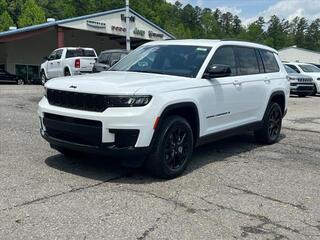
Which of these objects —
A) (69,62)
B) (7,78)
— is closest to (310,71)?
(69,62)

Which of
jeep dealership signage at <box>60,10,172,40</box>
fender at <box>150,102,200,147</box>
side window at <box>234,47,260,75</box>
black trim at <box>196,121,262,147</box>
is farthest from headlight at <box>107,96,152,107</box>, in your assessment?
jeep dealership signage at <box>60,10,172,40</box>

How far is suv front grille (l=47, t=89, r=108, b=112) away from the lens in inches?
214

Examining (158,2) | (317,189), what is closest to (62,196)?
(317,189)

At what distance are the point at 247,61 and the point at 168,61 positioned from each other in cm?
175

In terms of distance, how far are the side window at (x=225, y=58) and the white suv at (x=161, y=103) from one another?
17 millimetres

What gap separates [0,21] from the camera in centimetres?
7100

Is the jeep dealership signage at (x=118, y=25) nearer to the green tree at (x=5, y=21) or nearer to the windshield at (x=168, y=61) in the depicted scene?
the windshield at (x=168, y=61)

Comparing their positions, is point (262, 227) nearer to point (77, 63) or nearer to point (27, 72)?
point (77, 63)

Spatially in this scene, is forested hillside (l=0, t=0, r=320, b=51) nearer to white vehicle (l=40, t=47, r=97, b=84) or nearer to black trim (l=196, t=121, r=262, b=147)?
white vehicle (l=40, t=47, r=97, b=84)

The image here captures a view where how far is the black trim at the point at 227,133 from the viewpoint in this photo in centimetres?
658

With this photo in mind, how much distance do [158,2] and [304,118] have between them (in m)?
72.3

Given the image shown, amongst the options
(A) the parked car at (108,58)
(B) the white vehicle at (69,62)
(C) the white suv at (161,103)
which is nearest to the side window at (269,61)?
(C) the white suv at (161,103)

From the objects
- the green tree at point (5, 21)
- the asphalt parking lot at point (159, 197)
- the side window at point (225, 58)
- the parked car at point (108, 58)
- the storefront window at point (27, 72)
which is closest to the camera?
the asphalt parking lot at point (159, 197)

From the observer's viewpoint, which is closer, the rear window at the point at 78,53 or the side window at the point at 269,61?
the side window at the point at 269,61
